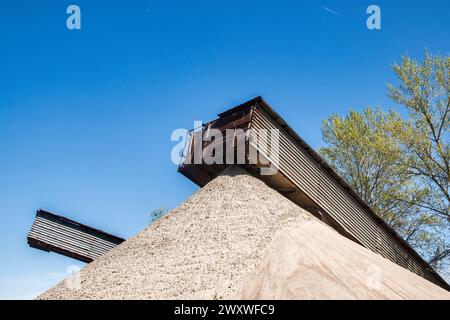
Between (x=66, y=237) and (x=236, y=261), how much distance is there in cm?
1108

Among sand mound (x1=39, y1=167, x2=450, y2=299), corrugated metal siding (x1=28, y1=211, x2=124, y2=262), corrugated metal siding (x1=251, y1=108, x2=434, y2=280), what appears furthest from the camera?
corrugated metal siding (x1=28, y1=211, x2=124, y2=262)

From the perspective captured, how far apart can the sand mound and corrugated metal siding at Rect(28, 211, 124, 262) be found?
19.8 feet

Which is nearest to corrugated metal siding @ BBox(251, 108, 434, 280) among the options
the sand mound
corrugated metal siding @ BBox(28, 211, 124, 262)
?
the sand mound

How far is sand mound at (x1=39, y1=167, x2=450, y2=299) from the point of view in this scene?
23.0 ft

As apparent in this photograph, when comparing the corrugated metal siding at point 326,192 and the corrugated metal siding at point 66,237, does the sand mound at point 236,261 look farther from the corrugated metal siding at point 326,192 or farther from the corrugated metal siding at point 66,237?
the corrugated metal siding at point 66,237

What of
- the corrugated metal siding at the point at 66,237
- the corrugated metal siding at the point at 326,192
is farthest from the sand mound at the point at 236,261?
the corrugated metal siding at the point at 66,237

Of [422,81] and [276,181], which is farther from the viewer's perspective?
[422,81]

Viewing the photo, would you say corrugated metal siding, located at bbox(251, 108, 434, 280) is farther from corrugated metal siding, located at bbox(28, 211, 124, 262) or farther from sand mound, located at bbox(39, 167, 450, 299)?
corrugated metal siding, located at bbox(28, 211, 124, 262)

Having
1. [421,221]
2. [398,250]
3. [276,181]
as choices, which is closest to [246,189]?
[276,181]

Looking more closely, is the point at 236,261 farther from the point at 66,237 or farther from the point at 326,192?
the point at 66,237

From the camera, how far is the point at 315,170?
Answer: 1584 cm

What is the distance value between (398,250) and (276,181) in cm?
1204

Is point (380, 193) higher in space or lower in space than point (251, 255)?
higher

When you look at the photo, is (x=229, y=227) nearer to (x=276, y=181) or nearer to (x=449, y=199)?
(x=276, y=181)
